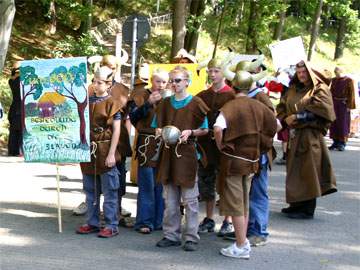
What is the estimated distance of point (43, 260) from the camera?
220 inches

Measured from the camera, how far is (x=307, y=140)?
746cm

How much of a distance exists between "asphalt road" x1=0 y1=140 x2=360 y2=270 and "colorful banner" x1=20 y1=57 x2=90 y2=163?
2.96ft

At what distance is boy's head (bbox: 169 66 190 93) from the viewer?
19.4 ft

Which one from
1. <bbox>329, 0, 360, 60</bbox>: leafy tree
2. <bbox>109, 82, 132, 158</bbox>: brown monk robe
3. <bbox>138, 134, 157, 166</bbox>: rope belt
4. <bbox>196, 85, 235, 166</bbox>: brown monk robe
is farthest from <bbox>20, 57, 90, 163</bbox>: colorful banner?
<bbox>329, 0, 360, 60</bbox>: leafy tree

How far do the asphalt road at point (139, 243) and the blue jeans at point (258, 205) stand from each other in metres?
0.22

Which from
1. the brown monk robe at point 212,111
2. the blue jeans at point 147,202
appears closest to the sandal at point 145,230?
the blue jeans at point 147,202

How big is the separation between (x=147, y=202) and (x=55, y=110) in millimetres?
1482

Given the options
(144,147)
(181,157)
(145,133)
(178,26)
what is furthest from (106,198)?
(178,26)

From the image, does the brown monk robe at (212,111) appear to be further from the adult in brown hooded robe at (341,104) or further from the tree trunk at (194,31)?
the tree trunk at (194,31)

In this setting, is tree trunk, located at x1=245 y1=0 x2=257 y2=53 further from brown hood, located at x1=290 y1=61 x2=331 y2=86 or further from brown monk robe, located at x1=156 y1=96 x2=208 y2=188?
brown monk robe, located at x1=156 y1=96 x2=208 y2=188

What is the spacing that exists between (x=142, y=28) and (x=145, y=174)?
5274mm

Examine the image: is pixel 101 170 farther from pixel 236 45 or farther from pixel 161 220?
pixel 236 45

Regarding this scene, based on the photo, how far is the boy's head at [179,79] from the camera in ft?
19.4

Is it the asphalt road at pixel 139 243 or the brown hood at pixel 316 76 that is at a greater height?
the brown hood at pixel 316 76
